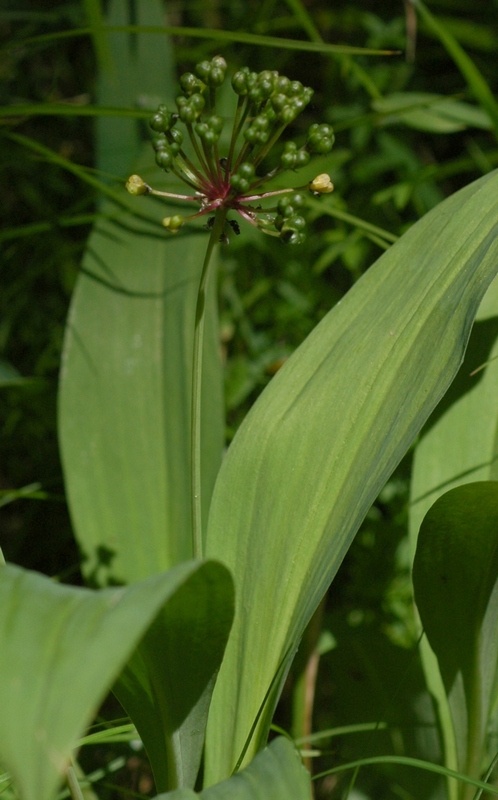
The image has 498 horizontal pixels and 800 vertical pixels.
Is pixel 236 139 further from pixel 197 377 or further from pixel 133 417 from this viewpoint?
pixel 133 417

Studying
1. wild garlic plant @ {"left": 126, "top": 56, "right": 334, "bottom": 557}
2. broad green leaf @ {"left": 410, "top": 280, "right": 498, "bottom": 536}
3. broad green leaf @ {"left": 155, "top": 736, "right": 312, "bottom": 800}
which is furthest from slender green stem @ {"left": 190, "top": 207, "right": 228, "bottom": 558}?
broad green leaf @ {"left": 410, "top": 280, "right": 498, "bottom": 536}

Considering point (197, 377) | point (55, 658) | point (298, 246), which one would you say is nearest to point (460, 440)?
point (197, 377)

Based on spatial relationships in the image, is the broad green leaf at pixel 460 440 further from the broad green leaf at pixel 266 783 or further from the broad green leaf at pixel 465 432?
the broad green leaf at pixel 266 783

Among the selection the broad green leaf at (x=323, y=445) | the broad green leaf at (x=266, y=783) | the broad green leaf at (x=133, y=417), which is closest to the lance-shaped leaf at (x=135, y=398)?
the broad green leaf at (x=133, y=417)

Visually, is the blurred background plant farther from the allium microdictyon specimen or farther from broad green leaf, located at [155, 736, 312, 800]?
broad green leaf, located at [155, 736, 312, 800]

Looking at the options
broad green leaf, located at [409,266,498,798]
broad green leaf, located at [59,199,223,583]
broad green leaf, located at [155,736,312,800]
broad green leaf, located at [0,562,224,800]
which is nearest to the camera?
broad green leaf, located at [0,562,224,800]

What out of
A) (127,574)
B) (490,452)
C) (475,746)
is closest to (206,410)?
(127,574)
